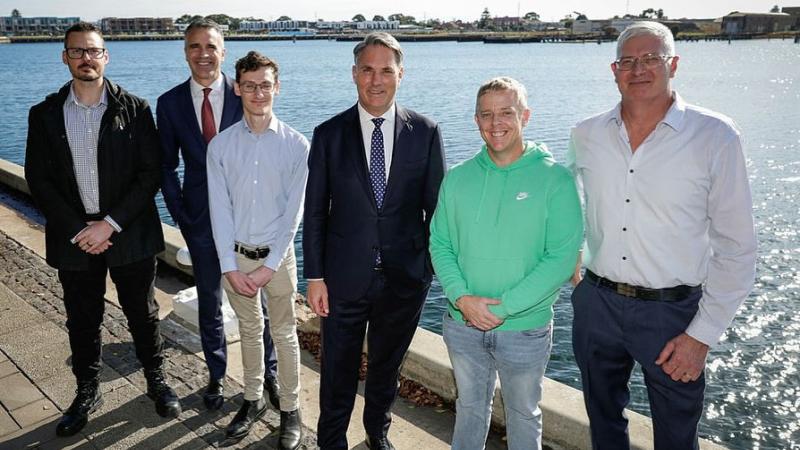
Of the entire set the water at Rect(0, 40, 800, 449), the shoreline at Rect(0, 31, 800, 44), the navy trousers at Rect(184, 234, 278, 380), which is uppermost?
the shoreline at Rect(0, 31, 800, 44)

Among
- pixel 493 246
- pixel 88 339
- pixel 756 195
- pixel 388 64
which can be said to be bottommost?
pixel 756 195

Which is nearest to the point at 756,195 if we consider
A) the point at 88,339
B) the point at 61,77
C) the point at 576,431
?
the point at 576,431

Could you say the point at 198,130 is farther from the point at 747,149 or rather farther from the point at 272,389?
the point at 747,149

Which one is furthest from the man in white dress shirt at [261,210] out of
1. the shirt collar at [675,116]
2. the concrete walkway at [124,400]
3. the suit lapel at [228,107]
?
the shirt collar at [675,116]

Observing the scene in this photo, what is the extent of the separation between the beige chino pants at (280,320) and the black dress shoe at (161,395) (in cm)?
56

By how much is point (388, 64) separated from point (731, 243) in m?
1.82

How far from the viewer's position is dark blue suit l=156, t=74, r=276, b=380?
3.81m

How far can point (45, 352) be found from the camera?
4734 mm

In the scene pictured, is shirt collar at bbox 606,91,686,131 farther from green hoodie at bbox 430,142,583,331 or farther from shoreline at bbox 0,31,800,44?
shoreline at bbox 0,31,800,44

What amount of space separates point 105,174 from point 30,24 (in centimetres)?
23864

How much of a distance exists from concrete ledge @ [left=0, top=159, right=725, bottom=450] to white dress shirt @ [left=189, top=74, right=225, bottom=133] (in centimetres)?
209

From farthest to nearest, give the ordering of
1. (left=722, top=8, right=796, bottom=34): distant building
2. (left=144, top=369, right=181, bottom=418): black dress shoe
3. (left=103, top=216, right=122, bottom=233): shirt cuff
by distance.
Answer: (left=722, top=8, right=796, bottom=34): distant building
(left=144, top=369, right=181, bottom=418): black dress shoe
(left=103, top=216, right=122, bottom=233): shirt cuff

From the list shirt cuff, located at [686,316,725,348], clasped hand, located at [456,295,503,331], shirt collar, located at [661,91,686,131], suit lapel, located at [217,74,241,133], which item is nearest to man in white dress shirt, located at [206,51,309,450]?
suit lapel, located at [217,74,241,133]

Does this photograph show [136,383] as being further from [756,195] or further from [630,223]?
[756,195]
